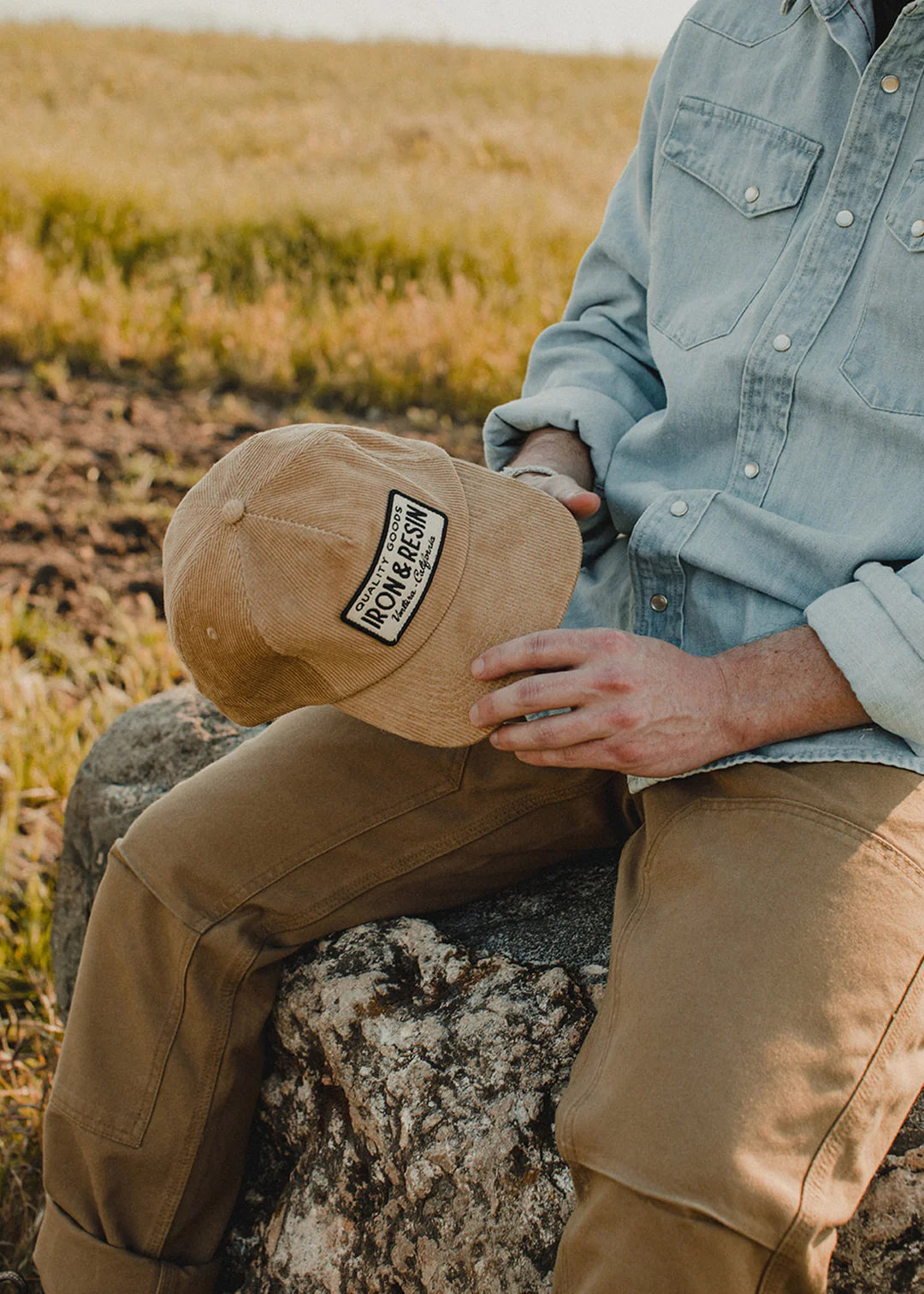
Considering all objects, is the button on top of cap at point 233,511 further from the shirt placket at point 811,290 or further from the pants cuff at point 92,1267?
the pants cuff at point 92,1267

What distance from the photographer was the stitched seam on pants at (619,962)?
130cm

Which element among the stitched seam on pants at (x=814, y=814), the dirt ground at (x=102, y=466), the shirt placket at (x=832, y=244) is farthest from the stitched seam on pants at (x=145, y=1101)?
the dirt ground at (x=102, y=466)

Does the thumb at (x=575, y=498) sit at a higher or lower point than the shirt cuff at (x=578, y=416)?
lower

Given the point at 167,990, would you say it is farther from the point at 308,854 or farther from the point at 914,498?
the point at 914,498

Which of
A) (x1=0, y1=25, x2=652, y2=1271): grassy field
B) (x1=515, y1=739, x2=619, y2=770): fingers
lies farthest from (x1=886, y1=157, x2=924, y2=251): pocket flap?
(x1=0, y1=25, x2=652, y2=1271): grassy field

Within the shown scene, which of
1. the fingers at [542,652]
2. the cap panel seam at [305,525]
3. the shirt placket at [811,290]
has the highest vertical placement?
the shirt placket at [811,290]

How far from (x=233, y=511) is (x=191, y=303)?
5677 millimetres

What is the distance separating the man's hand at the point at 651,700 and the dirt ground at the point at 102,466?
2882 mm

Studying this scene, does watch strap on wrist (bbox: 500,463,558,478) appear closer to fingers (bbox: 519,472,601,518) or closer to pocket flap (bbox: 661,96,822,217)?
fingers (bbox: 519,472,601,518)

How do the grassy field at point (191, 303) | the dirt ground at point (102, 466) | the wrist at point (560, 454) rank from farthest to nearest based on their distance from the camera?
the dirt ground at point (102, 466)
the grassy field at point (191, 303)
the wrist at point (560, 454)

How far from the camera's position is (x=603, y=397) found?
6.57ft

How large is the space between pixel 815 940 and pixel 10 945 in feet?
7.53

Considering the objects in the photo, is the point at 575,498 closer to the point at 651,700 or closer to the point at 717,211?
the point at 651,700

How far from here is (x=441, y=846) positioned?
182 cm
